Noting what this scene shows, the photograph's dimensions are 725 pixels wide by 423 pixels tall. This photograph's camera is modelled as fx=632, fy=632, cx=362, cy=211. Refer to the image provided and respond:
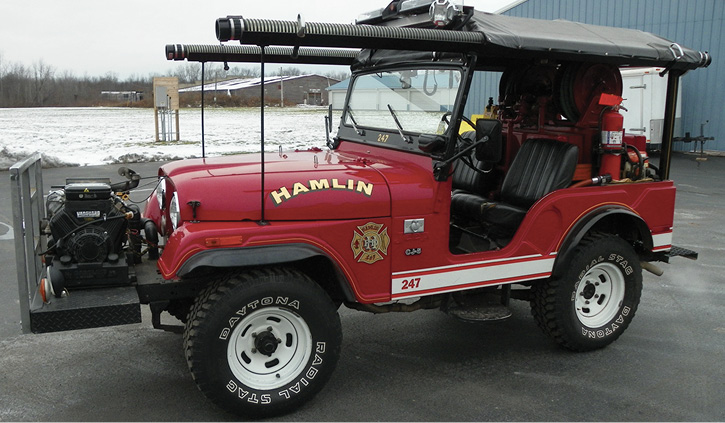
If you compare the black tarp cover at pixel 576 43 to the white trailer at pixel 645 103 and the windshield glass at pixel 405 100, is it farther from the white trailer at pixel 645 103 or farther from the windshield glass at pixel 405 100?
the white trailer at pixel 645 103

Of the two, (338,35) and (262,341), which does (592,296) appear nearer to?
(262,341)

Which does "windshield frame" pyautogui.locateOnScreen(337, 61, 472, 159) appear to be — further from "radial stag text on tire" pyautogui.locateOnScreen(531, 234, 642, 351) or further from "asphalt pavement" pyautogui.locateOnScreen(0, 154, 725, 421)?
"asphalt pavement" pyautogui.locateOnScreen(0, 154, 725, 421)

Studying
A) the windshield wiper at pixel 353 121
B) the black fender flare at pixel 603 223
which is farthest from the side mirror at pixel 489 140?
the windshield wiper at pixel 353 121

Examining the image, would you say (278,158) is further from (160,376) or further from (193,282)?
(160,376)

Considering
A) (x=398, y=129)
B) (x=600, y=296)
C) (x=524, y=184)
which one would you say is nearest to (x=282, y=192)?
(x=398, y=129)

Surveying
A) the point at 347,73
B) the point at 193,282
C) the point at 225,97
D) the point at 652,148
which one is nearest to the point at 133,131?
the point at 652,148

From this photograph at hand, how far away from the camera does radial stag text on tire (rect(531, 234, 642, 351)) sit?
4.51 meters

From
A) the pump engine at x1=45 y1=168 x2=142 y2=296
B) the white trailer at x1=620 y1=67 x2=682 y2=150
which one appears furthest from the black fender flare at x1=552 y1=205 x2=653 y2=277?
the white trailer at x1=620 y1=67 x2=682 y2=150

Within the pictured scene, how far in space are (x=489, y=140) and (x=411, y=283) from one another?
102cm

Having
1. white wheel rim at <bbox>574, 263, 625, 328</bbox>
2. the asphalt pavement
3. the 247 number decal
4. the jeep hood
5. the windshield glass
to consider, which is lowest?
the asphalt pavement

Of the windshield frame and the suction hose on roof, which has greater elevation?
the suction hose on roof

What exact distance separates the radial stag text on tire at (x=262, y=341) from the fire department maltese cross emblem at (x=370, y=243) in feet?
1.06

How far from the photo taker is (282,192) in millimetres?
3633

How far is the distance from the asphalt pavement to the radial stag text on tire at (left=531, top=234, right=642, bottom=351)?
0.57ft
